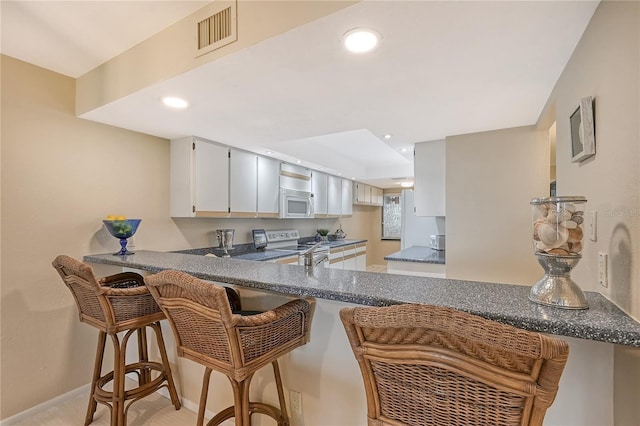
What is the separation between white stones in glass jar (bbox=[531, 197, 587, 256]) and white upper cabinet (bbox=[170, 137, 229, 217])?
2593mm

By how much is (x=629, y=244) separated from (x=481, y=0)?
0.87m

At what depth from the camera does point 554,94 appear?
5.51ft

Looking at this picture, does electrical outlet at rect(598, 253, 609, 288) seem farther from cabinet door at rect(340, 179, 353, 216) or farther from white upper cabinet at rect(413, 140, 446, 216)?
cabinet door at rect(340, 179, 353, 216)

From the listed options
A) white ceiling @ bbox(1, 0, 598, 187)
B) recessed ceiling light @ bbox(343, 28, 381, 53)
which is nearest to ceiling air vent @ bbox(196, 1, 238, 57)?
white ceiling @ bbox(1, 0, 598, 187)

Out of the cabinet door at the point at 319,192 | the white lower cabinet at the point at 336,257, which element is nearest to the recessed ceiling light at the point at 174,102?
the cabinet door at the point at 319,192

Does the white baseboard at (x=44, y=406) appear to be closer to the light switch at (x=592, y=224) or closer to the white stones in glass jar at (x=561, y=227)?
the white stones in glass jar at (x=561, y=227)

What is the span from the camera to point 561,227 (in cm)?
92

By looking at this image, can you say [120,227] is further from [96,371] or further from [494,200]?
[494,200]

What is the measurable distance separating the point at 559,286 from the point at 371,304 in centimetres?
59

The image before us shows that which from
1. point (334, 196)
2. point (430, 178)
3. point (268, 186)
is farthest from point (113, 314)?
point (334, 196)

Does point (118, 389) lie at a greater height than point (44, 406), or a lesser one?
greater

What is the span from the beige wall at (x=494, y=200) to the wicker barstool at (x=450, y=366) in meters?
2.00

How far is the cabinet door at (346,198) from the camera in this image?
5816 millimetres

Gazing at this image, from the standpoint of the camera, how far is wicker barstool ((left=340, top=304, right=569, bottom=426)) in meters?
0.64
